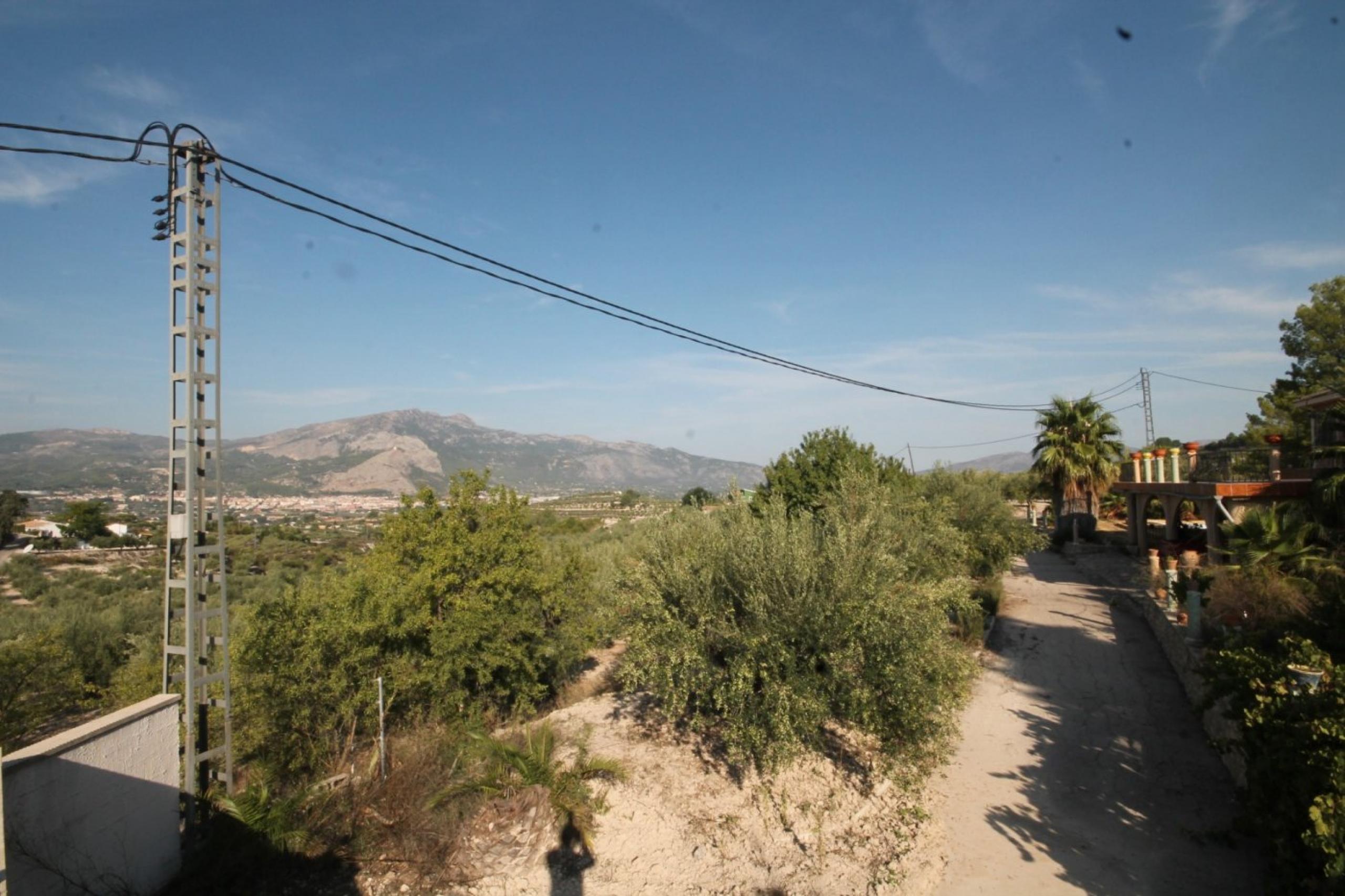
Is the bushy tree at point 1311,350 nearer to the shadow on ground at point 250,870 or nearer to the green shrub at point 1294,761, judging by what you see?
the green shrub at point 1294,761

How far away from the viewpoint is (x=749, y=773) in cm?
916

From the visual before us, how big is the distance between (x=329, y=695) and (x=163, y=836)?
426 cm

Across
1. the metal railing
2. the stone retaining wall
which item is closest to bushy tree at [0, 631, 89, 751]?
the stone retaining wall

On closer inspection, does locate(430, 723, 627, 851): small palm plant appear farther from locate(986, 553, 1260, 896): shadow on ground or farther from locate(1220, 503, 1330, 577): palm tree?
locate(1220, 503, 1330, 577): palm tree

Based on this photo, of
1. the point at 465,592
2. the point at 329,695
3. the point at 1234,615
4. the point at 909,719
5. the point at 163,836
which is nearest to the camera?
the point at 163,836

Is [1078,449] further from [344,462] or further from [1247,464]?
[344,462]

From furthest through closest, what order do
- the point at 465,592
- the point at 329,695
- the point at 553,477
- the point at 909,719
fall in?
1. the point at 553,477
2. the point at 465,592
3. the point at 329,695
4. the point at 909,719

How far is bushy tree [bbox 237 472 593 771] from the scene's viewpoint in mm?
10031

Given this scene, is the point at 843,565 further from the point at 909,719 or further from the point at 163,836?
the point at 163,836

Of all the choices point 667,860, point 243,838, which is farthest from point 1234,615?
point 243,838

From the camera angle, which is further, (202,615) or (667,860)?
(667,860)

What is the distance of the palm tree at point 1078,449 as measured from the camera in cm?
2655

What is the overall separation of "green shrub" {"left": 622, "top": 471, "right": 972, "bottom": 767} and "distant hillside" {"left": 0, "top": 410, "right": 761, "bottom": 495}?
6.02 meters

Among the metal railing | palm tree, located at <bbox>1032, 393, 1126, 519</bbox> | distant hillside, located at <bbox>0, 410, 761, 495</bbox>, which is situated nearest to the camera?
the metal railing
